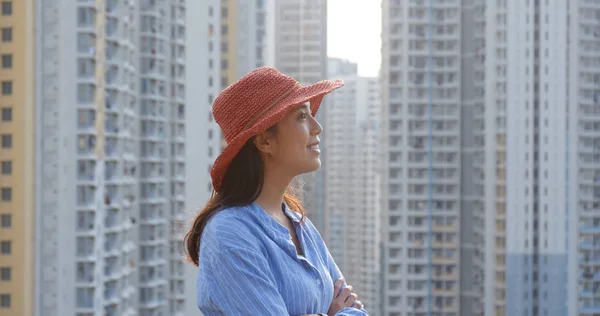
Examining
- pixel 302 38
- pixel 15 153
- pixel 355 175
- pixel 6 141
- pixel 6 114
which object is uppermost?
pixel 302 38

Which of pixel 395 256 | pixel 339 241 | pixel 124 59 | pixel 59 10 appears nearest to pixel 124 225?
pixel 124 59

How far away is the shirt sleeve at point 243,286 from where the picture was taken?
1.50m

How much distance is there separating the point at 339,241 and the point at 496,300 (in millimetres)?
21738

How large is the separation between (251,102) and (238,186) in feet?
0.48

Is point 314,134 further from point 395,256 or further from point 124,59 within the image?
point 395,256

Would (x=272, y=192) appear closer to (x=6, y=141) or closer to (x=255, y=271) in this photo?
(x=255, y=271)

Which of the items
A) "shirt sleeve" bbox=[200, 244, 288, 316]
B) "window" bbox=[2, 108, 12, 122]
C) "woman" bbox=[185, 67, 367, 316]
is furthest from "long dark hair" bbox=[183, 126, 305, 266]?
"window" bbox=[2, 108, 12, 122]

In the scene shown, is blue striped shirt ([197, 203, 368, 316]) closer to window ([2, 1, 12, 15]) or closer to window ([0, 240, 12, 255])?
window ([0, 240, 12, 255])

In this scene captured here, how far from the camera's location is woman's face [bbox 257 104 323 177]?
166 cm

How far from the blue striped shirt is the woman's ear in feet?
0.35

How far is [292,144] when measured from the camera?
1668 millimetres

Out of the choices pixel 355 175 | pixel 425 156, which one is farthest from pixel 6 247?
pixel 355 175

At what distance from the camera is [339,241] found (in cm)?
4647

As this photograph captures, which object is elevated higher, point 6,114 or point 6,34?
point 6,34
